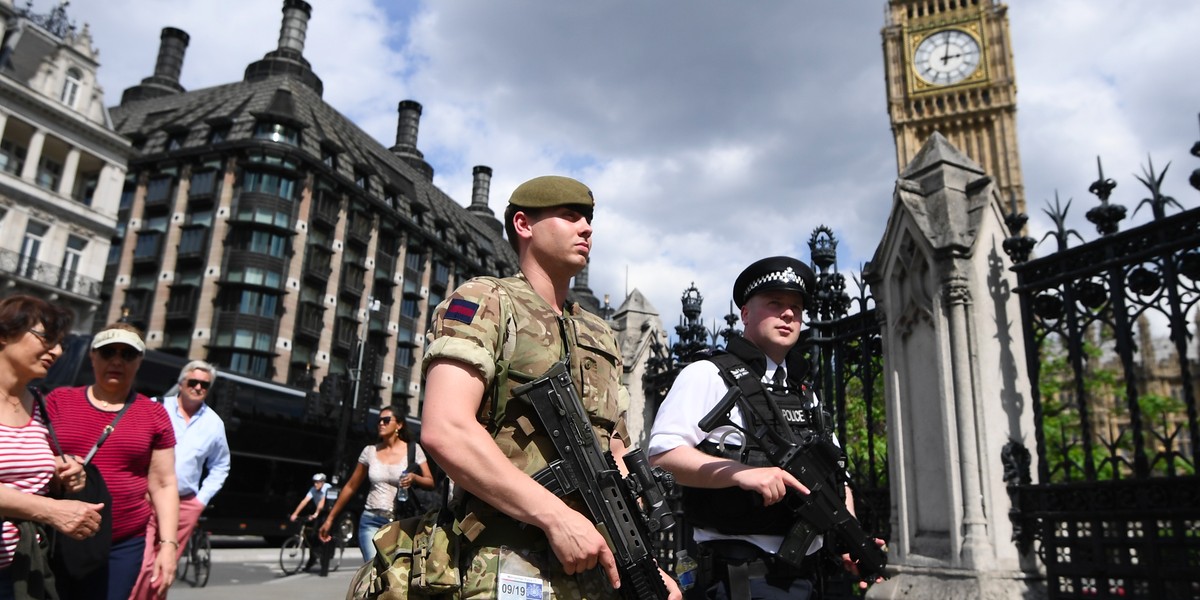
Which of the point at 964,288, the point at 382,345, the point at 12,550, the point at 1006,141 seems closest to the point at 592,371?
the point at 12,550

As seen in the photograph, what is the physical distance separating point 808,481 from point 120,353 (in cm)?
317

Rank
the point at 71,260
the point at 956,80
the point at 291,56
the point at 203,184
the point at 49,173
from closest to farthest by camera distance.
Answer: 1. the point at 71,260
2. the point at 49,173
3. the point at 203,184
4. the point at 291,56
5. the point at 956,80

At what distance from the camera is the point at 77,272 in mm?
32438

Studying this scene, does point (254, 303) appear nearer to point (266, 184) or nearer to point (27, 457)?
point (266, 184)

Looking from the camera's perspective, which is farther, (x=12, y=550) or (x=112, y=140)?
(x=112, y=140)

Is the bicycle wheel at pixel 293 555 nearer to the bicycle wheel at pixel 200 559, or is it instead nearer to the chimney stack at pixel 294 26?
the bicycle wheel at pixel 200 559

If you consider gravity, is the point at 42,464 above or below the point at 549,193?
below

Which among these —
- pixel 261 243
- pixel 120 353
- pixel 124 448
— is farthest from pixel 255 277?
pixel 124 448

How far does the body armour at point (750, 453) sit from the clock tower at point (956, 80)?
209 feet

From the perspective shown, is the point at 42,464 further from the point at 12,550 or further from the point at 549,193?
the point at 549,193

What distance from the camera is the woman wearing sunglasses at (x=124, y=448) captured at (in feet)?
11.3

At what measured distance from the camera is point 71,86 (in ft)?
111

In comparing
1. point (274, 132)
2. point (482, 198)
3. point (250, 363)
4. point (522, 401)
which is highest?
point (482, 198)

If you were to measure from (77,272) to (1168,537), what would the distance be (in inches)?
1477
